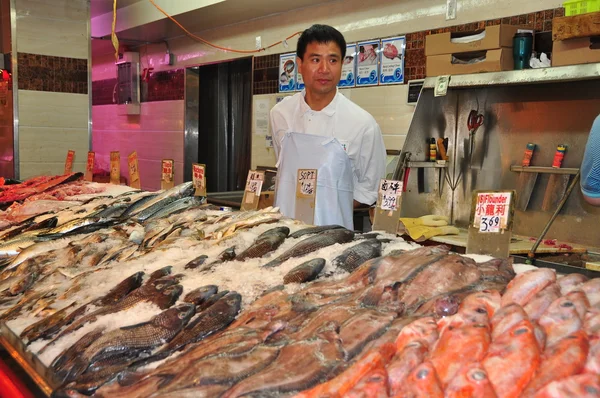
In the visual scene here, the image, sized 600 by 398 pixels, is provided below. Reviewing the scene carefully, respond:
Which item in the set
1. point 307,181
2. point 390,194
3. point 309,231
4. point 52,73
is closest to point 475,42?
point 307,181

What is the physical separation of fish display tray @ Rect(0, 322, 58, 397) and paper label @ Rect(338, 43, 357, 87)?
446 cm

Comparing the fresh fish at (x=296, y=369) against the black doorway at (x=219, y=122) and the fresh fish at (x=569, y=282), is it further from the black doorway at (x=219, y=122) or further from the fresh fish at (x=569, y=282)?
the black doorway at (x=219, y=122)

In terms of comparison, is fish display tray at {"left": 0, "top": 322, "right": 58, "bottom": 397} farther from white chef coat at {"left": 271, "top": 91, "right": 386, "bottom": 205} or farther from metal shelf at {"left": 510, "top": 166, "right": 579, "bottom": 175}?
metal shelf at {"left": 510, "top": 166, "right": 579, "bottom": 175}

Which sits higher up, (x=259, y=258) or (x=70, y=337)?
(x=259, y=258)

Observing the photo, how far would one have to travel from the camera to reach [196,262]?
2289mm

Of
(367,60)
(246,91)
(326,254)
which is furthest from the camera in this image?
(246,91)

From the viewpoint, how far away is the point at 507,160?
474 centimetres

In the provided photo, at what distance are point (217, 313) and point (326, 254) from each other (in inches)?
21.2

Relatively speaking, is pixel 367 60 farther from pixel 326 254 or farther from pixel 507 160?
pixel 326 254

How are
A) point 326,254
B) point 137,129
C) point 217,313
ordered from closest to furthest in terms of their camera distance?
point 217,313 < point 326,254 < point 137,129

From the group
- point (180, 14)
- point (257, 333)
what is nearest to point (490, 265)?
point (257, 333)

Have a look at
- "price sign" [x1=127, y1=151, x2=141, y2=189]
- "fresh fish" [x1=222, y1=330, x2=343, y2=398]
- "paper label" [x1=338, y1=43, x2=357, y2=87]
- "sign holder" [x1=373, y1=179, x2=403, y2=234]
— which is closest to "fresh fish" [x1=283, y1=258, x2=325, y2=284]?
"fresh fish" [x1=222, y1=330, x2=343, y2=398]

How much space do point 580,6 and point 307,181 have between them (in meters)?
2.24

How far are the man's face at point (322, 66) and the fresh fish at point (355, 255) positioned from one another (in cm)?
229
